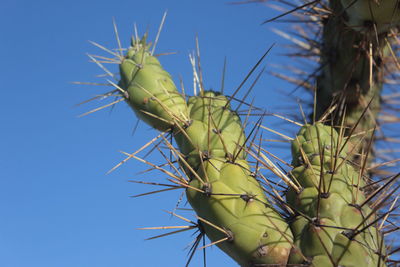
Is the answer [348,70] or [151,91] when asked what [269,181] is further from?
[348,70]

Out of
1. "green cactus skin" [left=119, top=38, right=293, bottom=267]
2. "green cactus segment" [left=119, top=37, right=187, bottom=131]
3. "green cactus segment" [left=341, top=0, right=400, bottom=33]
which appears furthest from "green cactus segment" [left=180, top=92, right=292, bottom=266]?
"green cactus segment" [left=341, top=0, right=400, bottom=33]

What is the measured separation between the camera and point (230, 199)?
1.82 metres

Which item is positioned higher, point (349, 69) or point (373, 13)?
point (349, 69)

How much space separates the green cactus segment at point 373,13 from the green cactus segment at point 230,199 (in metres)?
0.62

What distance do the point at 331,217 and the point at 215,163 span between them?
420 millimetres

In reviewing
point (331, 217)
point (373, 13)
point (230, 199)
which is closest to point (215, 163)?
point (230, 199)

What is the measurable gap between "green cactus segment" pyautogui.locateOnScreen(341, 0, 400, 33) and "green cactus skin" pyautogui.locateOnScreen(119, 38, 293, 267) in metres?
0.59

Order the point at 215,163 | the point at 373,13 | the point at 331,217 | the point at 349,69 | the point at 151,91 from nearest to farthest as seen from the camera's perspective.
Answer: the point at 331,217 < the point at 215,163 < the point at 373,13 < the point at 151,91 < the point at 349,69

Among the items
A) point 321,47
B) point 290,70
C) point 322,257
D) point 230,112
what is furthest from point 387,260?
point 290,70

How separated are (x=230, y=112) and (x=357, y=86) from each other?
833 mm

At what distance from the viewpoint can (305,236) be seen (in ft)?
5.73

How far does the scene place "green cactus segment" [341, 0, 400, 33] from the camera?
2094 millimetres

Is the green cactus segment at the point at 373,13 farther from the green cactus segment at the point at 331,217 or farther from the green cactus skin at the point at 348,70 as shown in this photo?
the green cactus segment at the point at 331,217

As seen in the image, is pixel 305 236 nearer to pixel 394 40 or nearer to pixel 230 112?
pixel 230 112
